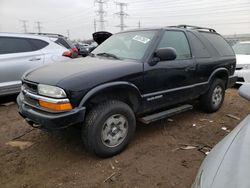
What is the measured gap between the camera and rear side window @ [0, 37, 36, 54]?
5.52 meters

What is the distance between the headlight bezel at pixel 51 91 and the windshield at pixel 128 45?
4.21ft

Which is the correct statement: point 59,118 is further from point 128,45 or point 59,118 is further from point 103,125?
point 128,45

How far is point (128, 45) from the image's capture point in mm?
3859

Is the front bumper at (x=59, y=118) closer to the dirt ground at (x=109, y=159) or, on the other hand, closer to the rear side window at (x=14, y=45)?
the dirt ground at (x=109, y=159)

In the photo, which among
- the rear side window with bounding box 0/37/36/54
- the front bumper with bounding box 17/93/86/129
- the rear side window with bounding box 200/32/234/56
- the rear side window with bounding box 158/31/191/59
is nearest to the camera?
the front bumper with bounding box 17/93/86/129

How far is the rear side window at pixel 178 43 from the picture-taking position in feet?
12.7

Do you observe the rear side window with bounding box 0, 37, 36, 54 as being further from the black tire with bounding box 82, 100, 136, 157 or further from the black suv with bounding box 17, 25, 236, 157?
the black tire with bounding box 82, 100, 136, 157

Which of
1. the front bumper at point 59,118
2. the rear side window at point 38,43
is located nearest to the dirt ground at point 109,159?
the front bumper at point 59,118

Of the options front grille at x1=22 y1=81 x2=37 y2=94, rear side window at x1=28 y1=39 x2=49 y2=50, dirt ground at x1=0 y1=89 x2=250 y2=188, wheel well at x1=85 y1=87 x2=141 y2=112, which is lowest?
dirt ground at x1=0 y1=89 x2=250 y2=188

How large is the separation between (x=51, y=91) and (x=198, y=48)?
2983 mm

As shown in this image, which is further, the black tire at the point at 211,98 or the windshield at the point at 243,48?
the windshield at the point at 243,48

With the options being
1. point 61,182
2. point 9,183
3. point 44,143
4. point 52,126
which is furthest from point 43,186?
point 44,143

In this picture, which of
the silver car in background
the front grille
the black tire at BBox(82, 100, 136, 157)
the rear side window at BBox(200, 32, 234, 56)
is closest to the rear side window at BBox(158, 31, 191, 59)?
the rear side window at BBox(200, 32, 234, 56)

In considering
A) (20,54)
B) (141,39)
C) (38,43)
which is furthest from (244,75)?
(20,54)
